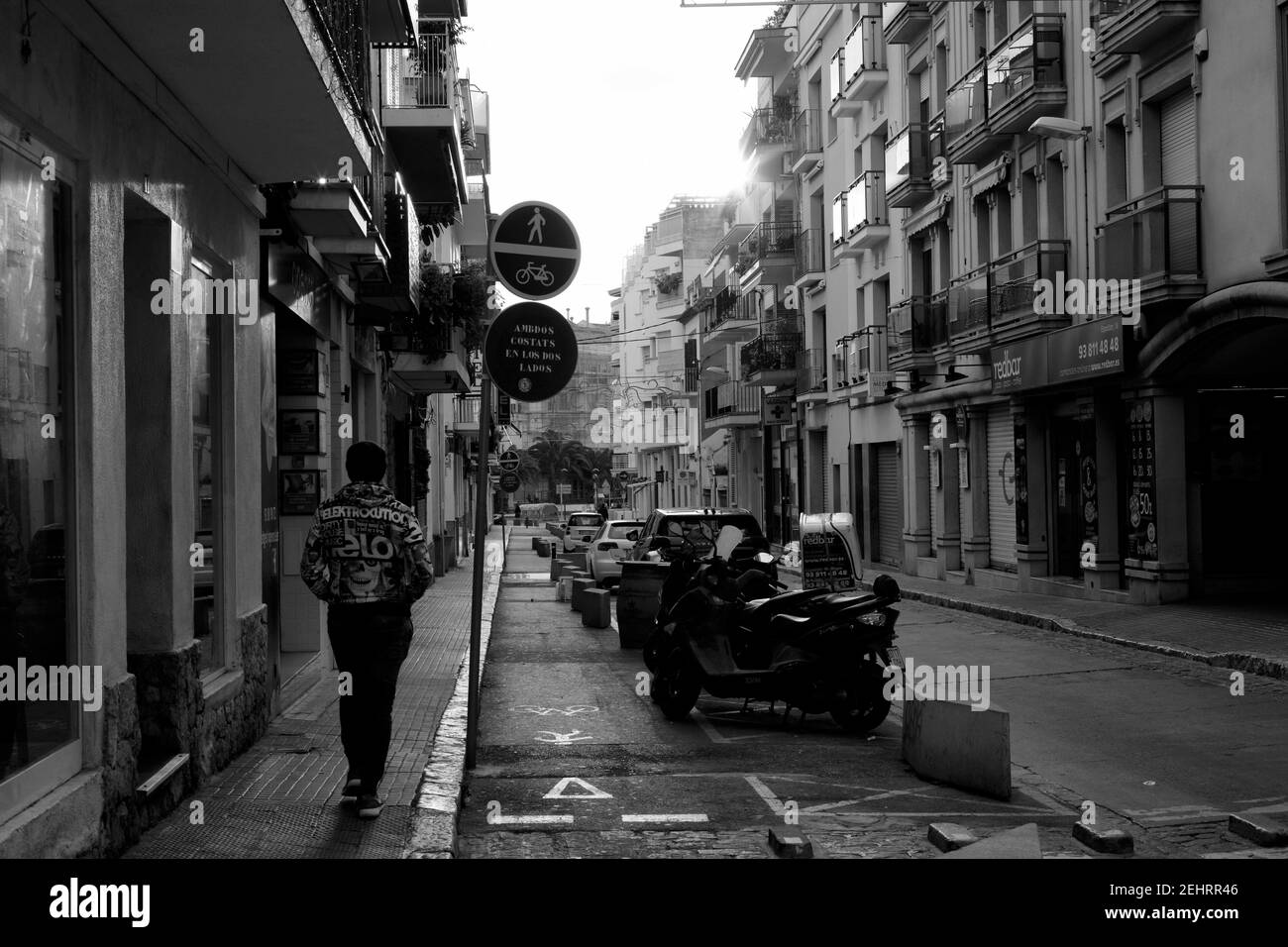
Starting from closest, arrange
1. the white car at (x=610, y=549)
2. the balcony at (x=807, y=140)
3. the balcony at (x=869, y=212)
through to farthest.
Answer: the white car at (x=610, y=549) → the balcony at (x=869, y=212) → the balcony at (x=807, y=140)

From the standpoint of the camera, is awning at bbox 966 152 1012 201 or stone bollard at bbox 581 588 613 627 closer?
stone bollard at bbox 581 588 613 627

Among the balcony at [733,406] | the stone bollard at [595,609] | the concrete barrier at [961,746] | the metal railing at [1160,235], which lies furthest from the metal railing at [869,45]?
the concrete barrier at [961,746]

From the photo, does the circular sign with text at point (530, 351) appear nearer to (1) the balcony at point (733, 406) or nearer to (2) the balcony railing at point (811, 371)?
(2) the balcony railing at point (811, 371)

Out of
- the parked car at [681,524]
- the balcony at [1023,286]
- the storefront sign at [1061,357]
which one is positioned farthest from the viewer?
the balcony at [1023,286]

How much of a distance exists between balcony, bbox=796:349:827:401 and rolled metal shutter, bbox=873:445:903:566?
5064 millimetres

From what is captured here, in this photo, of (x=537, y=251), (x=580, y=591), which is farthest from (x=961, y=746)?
(x=580, y=591)

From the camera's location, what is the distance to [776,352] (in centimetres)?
4259

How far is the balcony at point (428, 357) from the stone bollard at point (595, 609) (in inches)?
180

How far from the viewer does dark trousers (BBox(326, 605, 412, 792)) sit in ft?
22.0

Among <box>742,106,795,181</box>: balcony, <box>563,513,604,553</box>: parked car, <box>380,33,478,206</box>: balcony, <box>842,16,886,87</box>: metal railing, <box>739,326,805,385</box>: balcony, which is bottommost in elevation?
<box>563,513,604,553</box>: parked car

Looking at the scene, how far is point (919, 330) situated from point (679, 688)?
62.7 ft

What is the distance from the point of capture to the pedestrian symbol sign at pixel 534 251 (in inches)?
340

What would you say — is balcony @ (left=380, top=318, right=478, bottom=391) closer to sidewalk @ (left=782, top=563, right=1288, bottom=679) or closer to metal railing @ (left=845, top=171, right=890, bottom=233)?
sidewalk @ (left=782, top=563, right=1288, bottom=679)

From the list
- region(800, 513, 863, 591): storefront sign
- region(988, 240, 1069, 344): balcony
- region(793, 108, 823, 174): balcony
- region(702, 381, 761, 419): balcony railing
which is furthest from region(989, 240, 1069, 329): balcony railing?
region(702, 381, 761, 419): balcony railing
